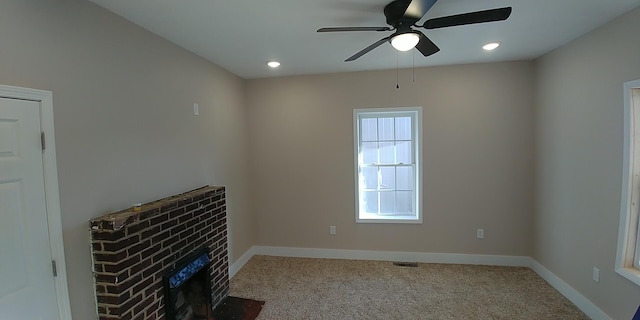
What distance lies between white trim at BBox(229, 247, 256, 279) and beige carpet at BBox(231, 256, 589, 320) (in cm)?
8

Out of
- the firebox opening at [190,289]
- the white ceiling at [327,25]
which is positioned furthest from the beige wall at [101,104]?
the firebox opening at [190,289]

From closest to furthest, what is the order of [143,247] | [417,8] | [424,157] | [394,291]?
[417,8]
[143,247]
[394,291]
[424,157]

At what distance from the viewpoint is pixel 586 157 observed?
8.17ft

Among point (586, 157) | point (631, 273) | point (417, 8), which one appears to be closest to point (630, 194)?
point (586, 157)

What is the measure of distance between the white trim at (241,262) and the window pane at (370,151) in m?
2.09

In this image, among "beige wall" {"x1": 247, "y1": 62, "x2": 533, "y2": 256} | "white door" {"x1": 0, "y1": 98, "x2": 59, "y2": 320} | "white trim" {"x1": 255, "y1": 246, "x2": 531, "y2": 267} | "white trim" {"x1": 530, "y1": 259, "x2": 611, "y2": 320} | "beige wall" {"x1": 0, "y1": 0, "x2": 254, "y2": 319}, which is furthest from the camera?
"white trim" {"x1": 255, "y1": 246, "x2": 531, "y2": 267}

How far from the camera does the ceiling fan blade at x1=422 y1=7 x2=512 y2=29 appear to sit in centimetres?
155

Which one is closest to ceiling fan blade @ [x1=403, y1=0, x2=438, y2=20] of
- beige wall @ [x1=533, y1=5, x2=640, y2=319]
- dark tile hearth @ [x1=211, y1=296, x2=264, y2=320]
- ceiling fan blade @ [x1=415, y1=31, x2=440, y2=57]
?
ceiling fan blade @ [x1=415, y1=31, x2=440, y2=57]

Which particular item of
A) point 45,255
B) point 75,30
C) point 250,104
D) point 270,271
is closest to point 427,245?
point 270,271

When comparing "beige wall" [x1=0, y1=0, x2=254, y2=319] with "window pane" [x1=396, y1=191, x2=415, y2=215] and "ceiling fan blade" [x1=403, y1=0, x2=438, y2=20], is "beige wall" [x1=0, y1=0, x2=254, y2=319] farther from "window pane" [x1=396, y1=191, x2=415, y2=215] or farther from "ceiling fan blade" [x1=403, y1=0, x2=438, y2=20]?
"window pane" [x1=396, y1=191, x2=415, y2=215]

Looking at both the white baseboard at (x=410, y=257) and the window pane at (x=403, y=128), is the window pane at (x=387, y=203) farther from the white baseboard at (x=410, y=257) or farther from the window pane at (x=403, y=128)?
the window pane at (x=403, y=128)

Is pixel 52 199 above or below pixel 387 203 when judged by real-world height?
above

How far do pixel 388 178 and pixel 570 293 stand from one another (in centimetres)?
215

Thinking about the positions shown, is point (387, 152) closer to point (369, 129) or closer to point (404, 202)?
point (369, 129)
